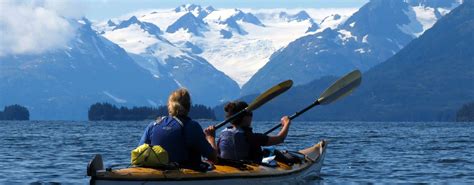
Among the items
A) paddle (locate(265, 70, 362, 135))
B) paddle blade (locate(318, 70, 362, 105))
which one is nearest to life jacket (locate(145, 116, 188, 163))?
paddle (locate(265, 70, 362, 135))

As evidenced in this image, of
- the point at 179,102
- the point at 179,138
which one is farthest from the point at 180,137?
the point at 179,102

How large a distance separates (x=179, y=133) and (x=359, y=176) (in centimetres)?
1768

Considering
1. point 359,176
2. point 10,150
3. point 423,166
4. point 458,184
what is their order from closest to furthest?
point 458,184 → point 359,176 → point 423,166 → point 10,150

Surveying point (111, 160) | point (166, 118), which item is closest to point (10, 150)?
point (111, 160)

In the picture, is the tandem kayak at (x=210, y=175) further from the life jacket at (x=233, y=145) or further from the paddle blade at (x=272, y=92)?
the paddle blade at (x=272, y=92)

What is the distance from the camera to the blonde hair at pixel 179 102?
78.4 feet

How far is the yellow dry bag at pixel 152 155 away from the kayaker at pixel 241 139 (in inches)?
112

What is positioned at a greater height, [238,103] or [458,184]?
[238,103]

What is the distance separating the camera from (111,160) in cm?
5122

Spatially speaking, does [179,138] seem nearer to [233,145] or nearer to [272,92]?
[233,145]

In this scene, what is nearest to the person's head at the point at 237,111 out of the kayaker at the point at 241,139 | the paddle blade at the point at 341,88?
the kayaker at the point at 241,139

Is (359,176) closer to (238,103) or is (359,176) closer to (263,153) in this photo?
(263,153)

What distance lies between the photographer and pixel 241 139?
92.5 ft

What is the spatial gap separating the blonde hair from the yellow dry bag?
88 centimetres
